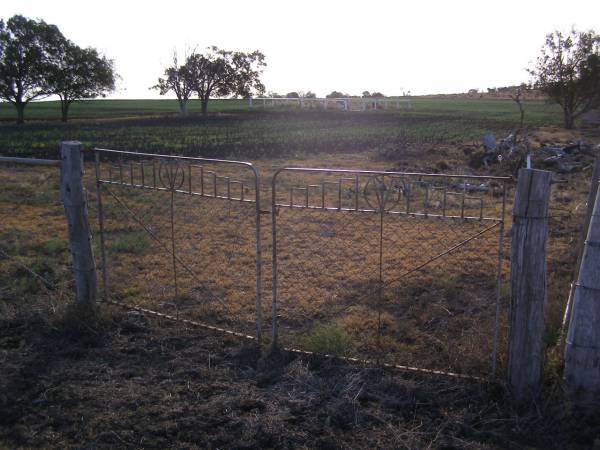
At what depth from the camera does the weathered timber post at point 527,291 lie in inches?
160

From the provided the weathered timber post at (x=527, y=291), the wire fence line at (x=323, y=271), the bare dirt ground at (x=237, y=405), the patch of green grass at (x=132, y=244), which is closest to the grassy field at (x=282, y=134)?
the wire fence line at (x=323, y=271)

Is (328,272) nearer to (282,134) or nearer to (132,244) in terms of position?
(132,244)

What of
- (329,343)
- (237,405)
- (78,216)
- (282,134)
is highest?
(78,216)

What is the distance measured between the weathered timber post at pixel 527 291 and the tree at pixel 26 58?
49.6 m

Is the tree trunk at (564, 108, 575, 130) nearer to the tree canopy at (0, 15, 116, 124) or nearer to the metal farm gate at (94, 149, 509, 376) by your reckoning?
the metal farm gate at (94, 149, 509, 376)

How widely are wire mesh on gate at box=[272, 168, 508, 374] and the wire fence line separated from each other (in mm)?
19

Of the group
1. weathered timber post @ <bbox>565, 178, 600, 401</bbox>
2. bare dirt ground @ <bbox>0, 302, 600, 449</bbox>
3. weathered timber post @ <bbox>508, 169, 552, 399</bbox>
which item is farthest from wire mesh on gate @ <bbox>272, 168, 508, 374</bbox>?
weathered timber post @ <bbox>565, 178, 600, 401</bbox>

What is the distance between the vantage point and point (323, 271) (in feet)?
24.8

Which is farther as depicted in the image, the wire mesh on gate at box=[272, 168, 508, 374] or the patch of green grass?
the patch of green grass

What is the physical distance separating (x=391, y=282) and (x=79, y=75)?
55.3 meters

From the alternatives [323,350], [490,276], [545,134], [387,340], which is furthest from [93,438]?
[545,134]

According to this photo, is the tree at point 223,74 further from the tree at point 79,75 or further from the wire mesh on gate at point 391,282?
the wire mesh on gate at point 391,282

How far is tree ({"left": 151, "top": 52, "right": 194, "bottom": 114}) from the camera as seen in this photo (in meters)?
59.6

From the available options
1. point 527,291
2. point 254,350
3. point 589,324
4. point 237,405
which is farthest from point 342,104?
point 237,405
